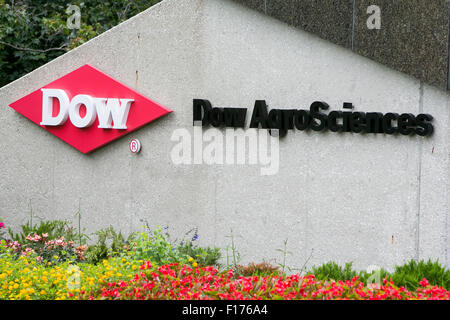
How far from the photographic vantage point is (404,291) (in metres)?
5.03

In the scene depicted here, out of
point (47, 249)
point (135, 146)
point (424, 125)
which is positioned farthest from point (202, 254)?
point (424, 125)

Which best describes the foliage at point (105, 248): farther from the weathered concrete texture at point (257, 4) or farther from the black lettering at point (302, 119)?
the weathered concrete texture at point (257, 4)

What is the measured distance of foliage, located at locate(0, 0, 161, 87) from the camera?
42.1 feet

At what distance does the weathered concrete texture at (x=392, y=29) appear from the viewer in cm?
681

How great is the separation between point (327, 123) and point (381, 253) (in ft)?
4.92

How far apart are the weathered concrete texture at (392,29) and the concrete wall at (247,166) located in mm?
144

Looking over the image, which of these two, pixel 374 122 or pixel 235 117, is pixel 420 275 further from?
pixel 235 117

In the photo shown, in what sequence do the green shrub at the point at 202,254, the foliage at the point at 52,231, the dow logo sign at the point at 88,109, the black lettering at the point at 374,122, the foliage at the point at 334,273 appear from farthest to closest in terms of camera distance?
the dow logo sign at the point at 88,109, the foliage at the point at 52,231, the green shrub at the point at 202,254, the black lettering at the point at 374,122, the foliage at the point at 334,273

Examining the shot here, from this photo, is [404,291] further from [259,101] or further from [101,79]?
[101,79]

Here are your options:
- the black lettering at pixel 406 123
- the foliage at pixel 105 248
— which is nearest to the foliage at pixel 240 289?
the foliage at pixel 105 248

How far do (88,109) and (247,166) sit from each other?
8.02ft

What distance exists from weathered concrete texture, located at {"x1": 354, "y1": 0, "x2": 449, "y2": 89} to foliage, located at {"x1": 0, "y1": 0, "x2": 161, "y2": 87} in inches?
266
